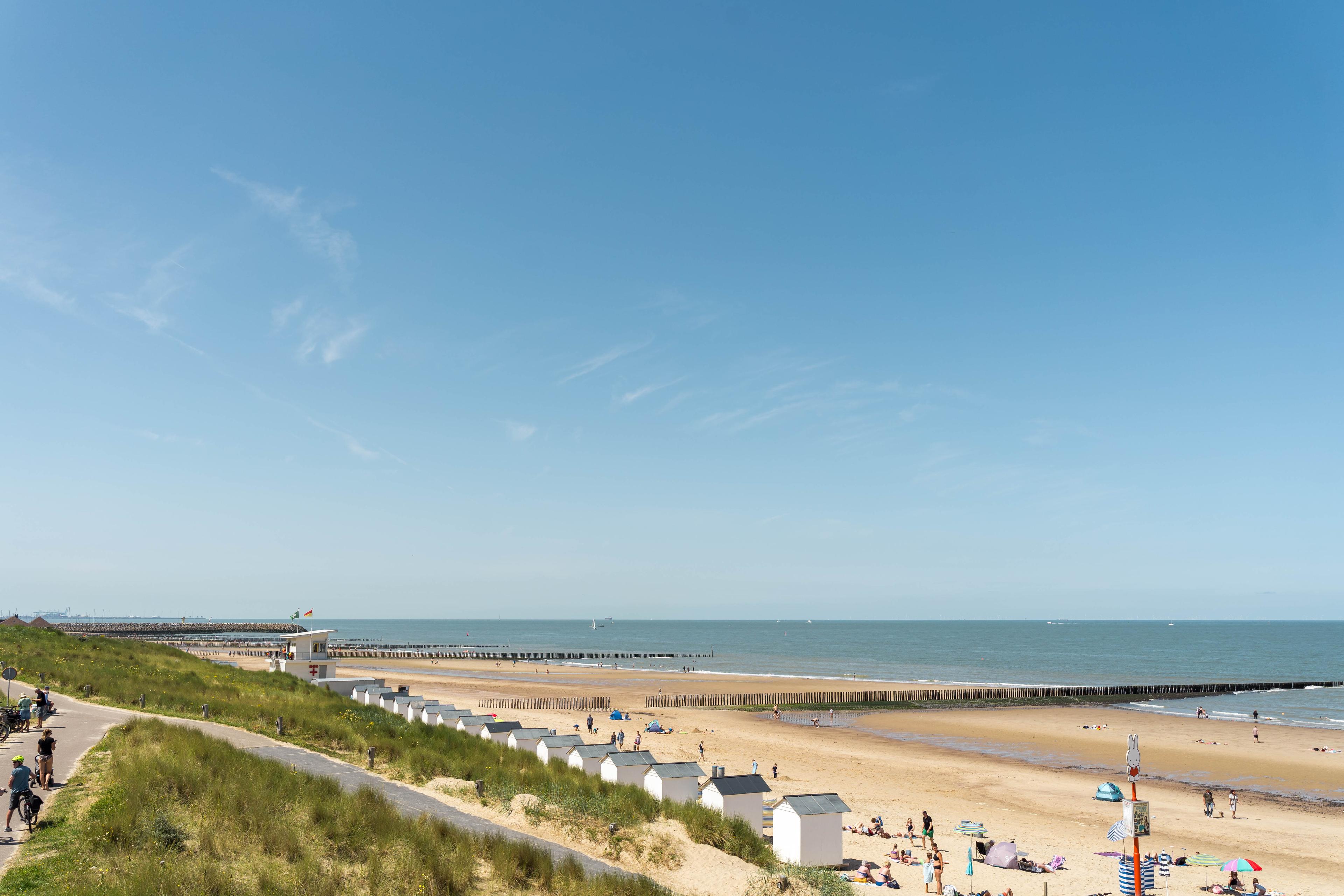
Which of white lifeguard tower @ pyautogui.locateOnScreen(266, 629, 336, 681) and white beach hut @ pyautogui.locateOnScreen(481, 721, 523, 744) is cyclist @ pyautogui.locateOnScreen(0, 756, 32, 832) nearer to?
white beach hut @ pyautogui.locateOnScreen(481, 721, 523, 744)

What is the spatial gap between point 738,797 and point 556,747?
364 inches

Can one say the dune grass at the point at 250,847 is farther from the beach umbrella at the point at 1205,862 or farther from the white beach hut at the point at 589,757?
the beach umbrella at the point at 1205,862

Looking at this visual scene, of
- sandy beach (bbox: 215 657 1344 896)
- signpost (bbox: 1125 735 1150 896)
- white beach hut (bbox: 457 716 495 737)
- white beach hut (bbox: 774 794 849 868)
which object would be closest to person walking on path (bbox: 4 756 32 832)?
white beach hut (bbox: 774 794 849 868)

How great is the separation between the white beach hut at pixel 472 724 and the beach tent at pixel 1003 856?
19.9 m

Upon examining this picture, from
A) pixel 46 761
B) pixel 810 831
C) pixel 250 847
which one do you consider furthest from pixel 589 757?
pixel 46 761

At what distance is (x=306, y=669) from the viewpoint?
53156 millimetres

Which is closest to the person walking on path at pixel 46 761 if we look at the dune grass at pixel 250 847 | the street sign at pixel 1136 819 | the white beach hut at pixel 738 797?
the dune grass at pixel 250 847

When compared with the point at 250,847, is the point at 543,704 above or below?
below

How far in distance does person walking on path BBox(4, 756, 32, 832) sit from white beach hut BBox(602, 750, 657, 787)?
14.8 m

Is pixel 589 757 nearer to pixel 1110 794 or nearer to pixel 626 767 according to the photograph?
pixel 626 767

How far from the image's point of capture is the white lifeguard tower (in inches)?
2090

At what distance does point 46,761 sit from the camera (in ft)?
59.7

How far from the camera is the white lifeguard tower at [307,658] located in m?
53.1

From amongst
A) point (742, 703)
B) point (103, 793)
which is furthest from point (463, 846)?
point (742, 703)
